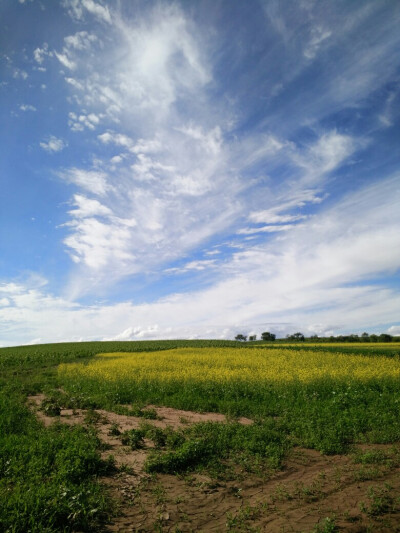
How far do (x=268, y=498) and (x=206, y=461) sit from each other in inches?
79.5

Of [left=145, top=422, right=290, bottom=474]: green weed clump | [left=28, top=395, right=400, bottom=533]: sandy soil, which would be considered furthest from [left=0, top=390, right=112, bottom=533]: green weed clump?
[left=145, top=422, right=290, bottom=474]: green weed clump

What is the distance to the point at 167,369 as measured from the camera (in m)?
21.8

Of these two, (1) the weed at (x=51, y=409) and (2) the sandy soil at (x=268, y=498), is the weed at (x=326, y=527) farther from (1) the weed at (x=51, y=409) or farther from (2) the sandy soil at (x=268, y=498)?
(1) the weed at (x=51, y=409)

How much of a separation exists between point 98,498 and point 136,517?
0.86 meters

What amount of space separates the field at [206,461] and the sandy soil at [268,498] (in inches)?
1.0

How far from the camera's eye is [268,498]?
21.0 ft

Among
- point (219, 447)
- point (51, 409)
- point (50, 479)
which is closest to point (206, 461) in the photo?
point (219, 447)

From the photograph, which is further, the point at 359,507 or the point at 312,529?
the point at 359,507

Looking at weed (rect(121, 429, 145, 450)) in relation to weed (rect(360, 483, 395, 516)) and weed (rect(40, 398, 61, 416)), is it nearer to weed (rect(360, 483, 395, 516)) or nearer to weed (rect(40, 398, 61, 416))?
weed (rect(40, 398, 61, 416))

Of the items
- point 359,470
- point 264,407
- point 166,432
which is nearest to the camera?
point 359,470

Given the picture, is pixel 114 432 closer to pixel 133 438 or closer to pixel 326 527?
pixel 133 438

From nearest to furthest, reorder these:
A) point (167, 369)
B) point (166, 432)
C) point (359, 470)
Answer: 1. point (359, 470)
2. point (166, 432)
3. point (167, 369)

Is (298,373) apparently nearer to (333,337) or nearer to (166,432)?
(166,432)

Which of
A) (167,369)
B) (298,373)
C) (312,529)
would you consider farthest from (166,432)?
(167,369)
